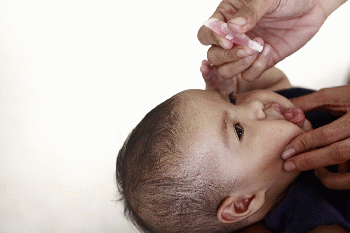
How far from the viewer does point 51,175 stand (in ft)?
4.72

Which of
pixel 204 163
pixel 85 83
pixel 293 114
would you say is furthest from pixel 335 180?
→ pixel 85 83

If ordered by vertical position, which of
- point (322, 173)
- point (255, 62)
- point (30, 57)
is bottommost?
point (322, 173)

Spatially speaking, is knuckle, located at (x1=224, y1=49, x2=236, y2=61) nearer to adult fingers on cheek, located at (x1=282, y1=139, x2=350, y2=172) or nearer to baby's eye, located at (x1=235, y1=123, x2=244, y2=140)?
baby's eye, located at (x1=235, y1=123, x2=244, y2=140)

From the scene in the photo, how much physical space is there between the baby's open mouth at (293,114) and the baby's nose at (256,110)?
39mm

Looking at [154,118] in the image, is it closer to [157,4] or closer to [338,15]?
[157,4]

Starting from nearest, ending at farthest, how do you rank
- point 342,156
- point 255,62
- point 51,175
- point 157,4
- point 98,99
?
point 342,156 → point 255,62 → point 51,175 → point 98,99 → point 157,4

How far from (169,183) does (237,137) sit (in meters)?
0.22

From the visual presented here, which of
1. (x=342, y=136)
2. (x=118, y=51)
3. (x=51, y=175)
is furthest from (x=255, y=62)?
(x=51, y=175)

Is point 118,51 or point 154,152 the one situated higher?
point 118,51

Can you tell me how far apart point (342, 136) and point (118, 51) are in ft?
3.37

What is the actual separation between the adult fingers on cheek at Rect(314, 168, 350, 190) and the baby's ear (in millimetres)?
169

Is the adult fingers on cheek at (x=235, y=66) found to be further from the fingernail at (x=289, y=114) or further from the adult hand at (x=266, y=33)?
the fingernail at (x=289, y=114)

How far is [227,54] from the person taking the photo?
1.04 m

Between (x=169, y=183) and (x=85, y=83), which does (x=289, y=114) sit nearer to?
(x=169, y=183)
